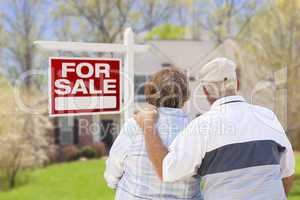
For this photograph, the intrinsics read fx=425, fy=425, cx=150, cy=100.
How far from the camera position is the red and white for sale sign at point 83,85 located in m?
3.44

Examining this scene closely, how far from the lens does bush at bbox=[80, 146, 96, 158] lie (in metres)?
19.7

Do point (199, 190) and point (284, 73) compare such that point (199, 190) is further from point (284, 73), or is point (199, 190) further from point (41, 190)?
point (41, 190)

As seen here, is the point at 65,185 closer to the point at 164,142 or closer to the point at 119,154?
the point at 119,154

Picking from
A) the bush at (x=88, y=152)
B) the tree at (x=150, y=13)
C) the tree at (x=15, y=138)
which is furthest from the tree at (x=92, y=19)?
the tree at (x=15, y=138)

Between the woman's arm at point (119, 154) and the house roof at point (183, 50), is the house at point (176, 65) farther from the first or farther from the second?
the woman's arm at point (119, 154)

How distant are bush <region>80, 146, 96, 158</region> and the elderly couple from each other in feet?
56.9

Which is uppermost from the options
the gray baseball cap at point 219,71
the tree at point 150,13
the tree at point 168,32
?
the tree at point 150,13

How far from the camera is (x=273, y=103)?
10.1 metres

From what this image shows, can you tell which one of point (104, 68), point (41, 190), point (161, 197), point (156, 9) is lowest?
point (41, 190)

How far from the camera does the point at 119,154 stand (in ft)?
8.43

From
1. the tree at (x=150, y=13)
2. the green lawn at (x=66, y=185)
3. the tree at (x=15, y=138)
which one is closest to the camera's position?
the green lawn at (x=66, y=185)

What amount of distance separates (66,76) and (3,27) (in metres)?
22.8

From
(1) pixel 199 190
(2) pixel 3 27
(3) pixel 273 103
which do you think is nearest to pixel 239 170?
→ (1) pixel 199 190

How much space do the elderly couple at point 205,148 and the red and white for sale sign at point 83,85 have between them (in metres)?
1.00
